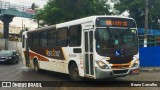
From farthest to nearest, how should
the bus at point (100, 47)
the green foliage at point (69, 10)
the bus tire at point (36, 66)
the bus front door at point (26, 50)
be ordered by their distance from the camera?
1. the green foliage at point (69, 10)
2. the bus front door at point (26, 50)
3. the bus tire at point (36, 66)
4. the bus at point (100, 47)

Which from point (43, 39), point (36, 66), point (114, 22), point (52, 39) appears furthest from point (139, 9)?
point (114, 22)

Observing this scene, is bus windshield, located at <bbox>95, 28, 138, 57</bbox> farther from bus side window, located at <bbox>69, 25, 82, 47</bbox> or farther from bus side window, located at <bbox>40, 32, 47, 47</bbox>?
bus side window, located at <bbox>40, 32, 47, 47</bbox>

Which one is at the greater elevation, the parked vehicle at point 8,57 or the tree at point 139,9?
the tree at point 139,9

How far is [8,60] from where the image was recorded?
1357 inches

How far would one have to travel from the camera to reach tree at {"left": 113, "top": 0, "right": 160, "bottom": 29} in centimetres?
5206

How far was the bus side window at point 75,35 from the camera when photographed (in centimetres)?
1577

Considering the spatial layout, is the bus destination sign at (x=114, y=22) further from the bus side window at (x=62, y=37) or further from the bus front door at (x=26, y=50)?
the bus front door at (x=26, y=50)

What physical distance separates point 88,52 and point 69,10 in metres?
21.2

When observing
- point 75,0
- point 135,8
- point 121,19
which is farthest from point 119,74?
point 135,8

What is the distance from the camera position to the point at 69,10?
35688 millimetres

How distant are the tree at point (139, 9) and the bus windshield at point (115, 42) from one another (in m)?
37.7

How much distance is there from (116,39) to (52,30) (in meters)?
5.46

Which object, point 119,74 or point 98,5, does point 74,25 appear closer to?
point 119,74

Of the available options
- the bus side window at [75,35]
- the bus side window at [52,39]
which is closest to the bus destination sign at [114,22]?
the bus side window at [75,35]
